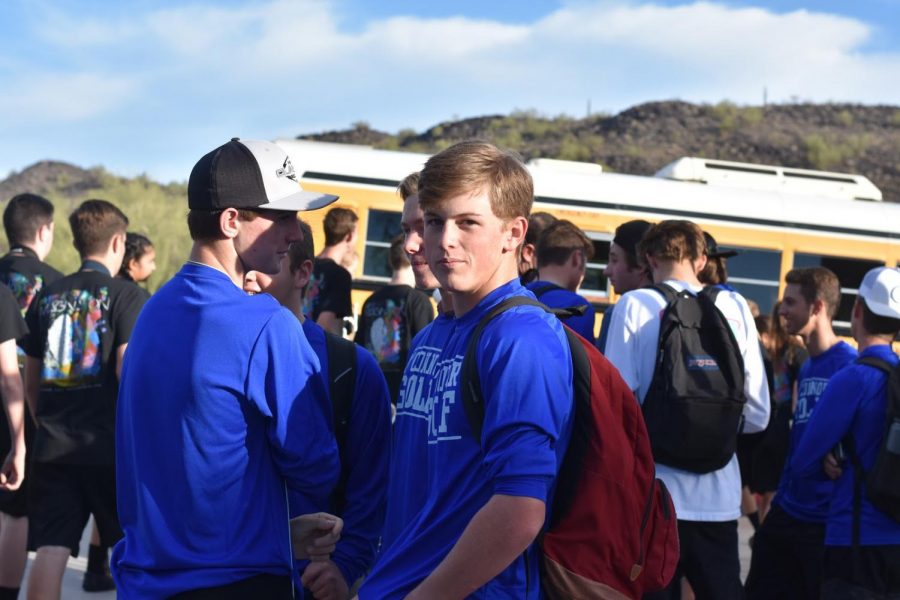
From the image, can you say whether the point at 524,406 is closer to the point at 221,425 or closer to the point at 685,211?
the point at 221,425

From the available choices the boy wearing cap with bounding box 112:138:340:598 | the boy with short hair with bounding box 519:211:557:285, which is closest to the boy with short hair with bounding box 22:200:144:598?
the boy with short hair with bounding box 519:211:557:285

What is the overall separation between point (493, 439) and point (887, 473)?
2737 mm

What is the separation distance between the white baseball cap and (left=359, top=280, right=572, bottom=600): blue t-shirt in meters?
2.87

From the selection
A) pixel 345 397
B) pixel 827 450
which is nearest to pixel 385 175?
pixel 827 450

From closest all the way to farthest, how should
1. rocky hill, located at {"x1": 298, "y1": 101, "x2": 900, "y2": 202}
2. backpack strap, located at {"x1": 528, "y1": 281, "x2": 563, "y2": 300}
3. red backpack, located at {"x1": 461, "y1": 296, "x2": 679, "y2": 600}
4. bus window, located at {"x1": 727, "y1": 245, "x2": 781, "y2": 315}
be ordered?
red backpack, located at {"x1": 461, "y1": 296, "x2": 679, "y2": 600} < backpack strap, located at {"x1": 528, "y1": 281, "x2": 563, "y2": 300} < bus window, located at {"x1": 727, "y1": 245, "x2": 781, "y2": 315} < rocky hill, located at {"x1": 298, "y1": 101, "x2": 900, "y2": 202}

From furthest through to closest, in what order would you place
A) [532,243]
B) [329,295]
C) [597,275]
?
[597,275] < [329,295] < [532,243]

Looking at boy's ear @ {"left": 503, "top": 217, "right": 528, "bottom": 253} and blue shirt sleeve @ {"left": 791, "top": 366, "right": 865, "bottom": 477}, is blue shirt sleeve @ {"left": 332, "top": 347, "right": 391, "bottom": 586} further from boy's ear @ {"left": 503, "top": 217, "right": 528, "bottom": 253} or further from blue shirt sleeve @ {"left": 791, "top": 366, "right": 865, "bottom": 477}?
blue shirt sleeve @ {"left": 791, "top": 366, "right": 865, "bottom": 477}

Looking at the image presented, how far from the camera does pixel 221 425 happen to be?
2611 millimetres

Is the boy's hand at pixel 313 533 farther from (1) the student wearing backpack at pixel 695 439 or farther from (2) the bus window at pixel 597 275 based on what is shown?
(2) the bus window at pixel 597 275

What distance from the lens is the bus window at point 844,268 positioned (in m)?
13.5

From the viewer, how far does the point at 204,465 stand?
8.57 feet

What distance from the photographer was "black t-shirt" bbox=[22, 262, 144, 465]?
5.57 metres

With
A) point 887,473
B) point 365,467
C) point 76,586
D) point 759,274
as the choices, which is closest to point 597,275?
point 759,274

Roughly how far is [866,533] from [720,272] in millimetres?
1532
